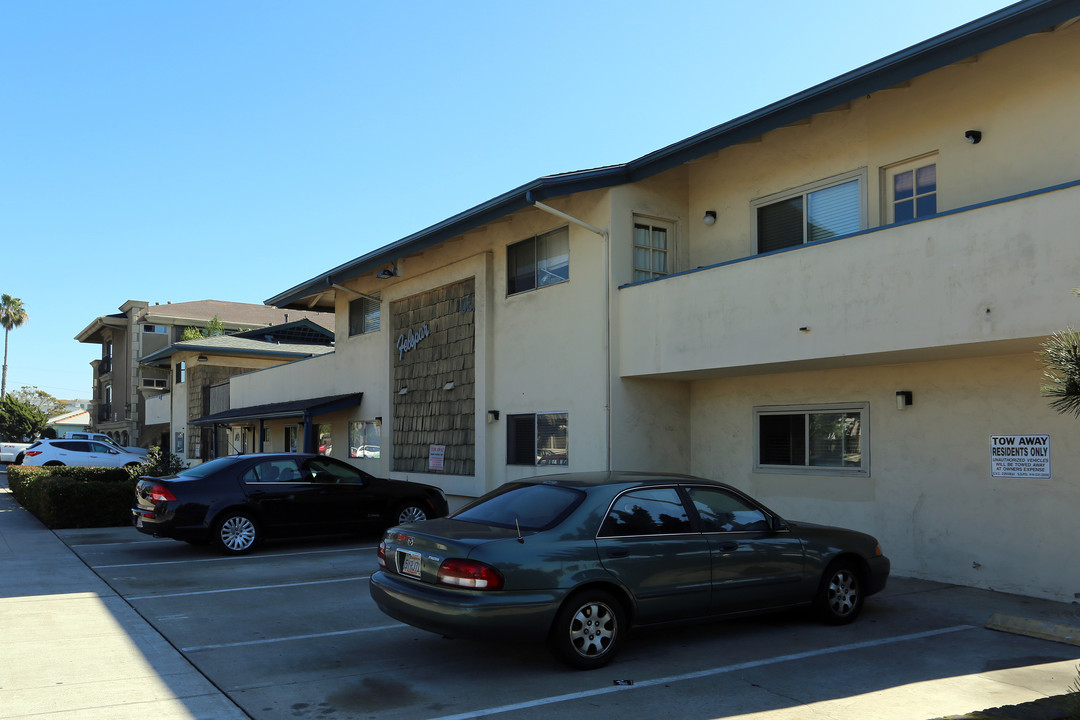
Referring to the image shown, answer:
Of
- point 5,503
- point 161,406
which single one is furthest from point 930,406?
point 161,406

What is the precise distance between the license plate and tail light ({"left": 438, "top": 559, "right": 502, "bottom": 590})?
0.39 metres

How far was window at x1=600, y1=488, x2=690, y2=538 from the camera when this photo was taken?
667 centimetres

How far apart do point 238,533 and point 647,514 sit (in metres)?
7.65

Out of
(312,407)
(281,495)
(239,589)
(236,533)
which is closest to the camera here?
(239,589)

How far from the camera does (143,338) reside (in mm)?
51125

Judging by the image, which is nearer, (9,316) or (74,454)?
(74,454)

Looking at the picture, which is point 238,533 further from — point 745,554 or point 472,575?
point 745,554

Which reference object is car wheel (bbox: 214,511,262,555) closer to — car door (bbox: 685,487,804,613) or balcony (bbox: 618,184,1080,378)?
balcony (bbox: 618,184,1080,378)

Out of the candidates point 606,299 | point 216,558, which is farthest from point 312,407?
point 606,299

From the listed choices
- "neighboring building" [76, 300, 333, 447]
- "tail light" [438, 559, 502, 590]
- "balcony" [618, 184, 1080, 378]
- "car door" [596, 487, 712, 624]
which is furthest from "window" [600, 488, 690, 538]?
"neighboring building" [76, 300, 333, 447]

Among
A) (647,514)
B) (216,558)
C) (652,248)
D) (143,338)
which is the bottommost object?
(216,558)

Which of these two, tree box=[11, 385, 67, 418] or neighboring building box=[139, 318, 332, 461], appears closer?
neighboring building box=[139, 318, 332, 461]

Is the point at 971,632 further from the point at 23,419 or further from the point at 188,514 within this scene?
the point at 23,419

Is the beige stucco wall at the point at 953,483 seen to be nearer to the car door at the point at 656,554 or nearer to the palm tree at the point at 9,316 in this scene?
the car door at the point at 656,554
